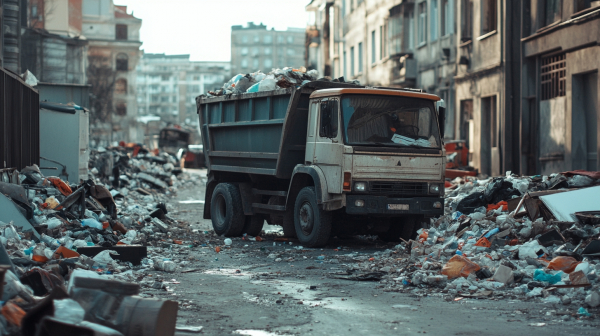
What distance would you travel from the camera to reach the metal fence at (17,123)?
12594 millimetres

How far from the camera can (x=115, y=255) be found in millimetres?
9055

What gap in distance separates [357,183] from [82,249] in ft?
12.9

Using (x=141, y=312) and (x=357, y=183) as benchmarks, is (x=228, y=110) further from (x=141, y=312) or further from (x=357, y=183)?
(x=141, y=312)

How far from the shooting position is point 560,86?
1905cm

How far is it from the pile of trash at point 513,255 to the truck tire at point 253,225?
321 centimetres

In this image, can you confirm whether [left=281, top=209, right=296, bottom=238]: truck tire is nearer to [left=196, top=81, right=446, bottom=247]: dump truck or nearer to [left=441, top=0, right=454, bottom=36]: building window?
[left=196, top=81, right=446, bottom=247]: dump truck

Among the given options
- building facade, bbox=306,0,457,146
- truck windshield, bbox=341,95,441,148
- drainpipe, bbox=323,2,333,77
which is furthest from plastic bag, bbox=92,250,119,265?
drainpipe, bbox=323,2,333,77

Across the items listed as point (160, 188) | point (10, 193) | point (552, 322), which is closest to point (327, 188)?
point (10, 193)

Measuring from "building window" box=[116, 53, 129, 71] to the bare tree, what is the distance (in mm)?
2391

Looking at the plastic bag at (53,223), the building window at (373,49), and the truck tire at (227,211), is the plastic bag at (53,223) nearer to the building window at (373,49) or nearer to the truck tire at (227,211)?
the truck tire at (227,211)

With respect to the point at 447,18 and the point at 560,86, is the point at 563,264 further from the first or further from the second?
the point at 447,18

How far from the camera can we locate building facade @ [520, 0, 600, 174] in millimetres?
17250

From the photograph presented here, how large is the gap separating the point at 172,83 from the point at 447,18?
133m

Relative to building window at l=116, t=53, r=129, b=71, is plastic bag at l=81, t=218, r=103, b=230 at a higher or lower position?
lower
